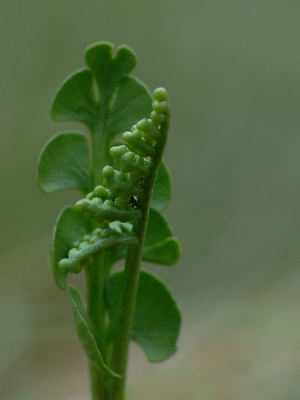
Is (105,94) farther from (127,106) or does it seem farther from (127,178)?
(127,178)

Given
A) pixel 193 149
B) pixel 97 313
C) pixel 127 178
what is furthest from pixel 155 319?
pixel 193 149

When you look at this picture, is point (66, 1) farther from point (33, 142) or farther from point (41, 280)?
point (41, 280)

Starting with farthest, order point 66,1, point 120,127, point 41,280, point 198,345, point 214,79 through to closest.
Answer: point 214,79
point 66,1
point 41,280
point 198,345
point 120,127

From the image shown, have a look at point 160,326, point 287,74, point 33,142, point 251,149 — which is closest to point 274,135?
point 251,149

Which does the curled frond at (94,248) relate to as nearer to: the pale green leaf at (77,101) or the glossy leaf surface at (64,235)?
the glossy leaf surface at (64,235)

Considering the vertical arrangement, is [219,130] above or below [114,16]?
below

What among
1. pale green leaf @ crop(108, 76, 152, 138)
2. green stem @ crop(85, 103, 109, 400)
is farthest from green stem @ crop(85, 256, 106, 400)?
pale green leaf @ crop(108, 76, 152, 138)
